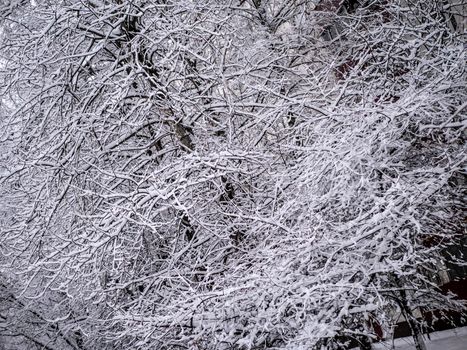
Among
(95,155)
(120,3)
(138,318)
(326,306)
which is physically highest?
(120,3)

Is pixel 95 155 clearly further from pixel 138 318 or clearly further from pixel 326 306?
pixel 326 306

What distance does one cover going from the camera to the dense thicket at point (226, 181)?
4.49m

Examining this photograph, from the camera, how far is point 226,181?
628cm

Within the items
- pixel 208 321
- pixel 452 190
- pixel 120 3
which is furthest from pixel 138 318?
pixel 120 3

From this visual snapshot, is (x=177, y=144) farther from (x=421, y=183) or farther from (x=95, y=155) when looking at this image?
(x=421, y=183)

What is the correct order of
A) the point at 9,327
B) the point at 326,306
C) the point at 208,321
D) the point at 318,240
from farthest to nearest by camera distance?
the point at 9,327 → the point at 208,321 → the point at 318,240 → the point at 326,306

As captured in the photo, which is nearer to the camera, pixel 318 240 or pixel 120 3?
pixel 318 240

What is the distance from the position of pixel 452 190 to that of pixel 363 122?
142 cm

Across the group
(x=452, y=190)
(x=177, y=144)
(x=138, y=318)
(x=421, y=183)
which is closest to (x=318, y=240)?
(x=421, y=183)

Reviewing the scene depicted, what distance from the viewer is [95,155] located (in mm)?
6422

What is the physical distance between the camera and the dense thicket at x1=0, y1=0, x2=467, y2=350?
14.7 ft

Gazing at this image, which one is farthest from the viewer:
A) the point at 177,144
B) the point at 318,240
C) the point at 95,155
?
the point at 177,144

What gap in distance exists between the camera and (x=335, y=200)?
5.06 m

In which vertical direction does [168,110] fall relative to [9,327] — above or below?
above
